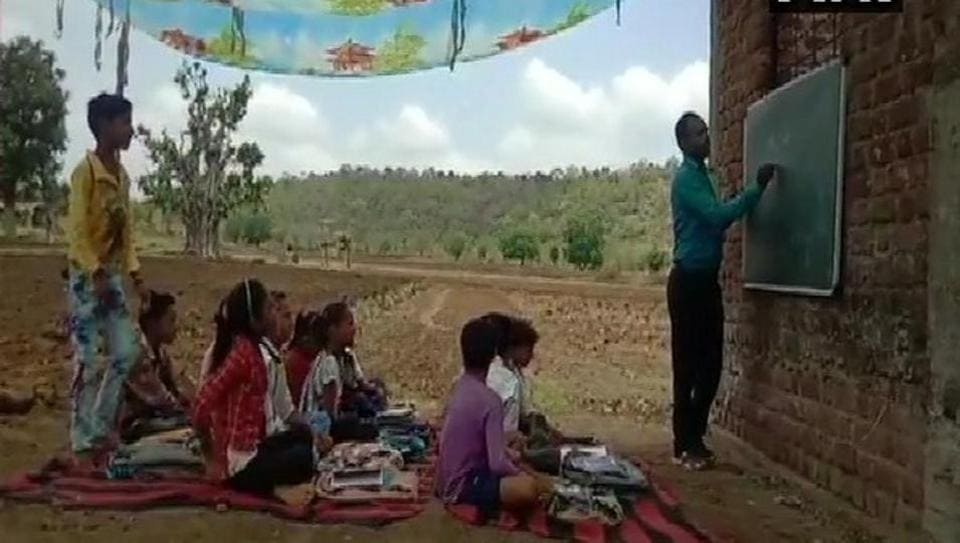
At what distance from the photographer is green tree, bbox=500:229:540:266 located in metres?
8.12

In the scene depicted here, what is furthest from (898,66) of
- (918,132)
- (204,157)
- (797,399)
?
(204,157)

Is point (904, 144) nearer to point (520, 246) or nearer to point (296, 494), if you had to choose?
point (296, 494)

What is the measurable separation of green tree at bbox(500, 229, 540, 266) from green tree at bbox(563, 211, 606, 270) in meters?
0.21

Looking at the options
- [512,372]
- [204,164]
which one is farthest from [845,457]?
[204,164]

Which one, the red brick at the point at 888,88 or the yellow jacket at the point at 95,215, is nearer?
the red brick at the point at 888,88

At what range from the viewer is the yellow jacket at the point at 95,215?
19.0 feet

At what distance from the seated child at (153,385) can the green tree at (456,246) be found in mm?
2016

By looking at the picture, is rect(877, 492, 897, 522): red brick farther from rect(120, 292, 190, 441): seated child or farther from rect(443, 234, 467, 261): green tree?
rect(443, 234, 467, 261): green tree

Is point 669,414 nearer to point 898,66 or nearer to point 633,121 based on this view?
point 633,121

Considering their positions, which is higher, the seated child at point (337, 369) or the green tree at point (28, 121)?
the green tree at point (28, 121)

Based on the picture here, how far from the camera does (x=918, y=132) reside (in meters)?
4.54

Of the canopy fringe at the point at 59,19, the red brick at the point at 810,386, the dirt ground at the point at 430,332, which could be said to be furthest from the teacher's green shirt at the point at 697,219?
the canopy fringe at the point at 59,19

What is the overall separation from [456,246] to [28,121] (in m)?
2.51

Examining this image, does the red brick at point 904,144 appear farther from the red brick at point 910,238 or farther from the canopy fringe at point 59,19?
the canopy fringe at point 59,19
